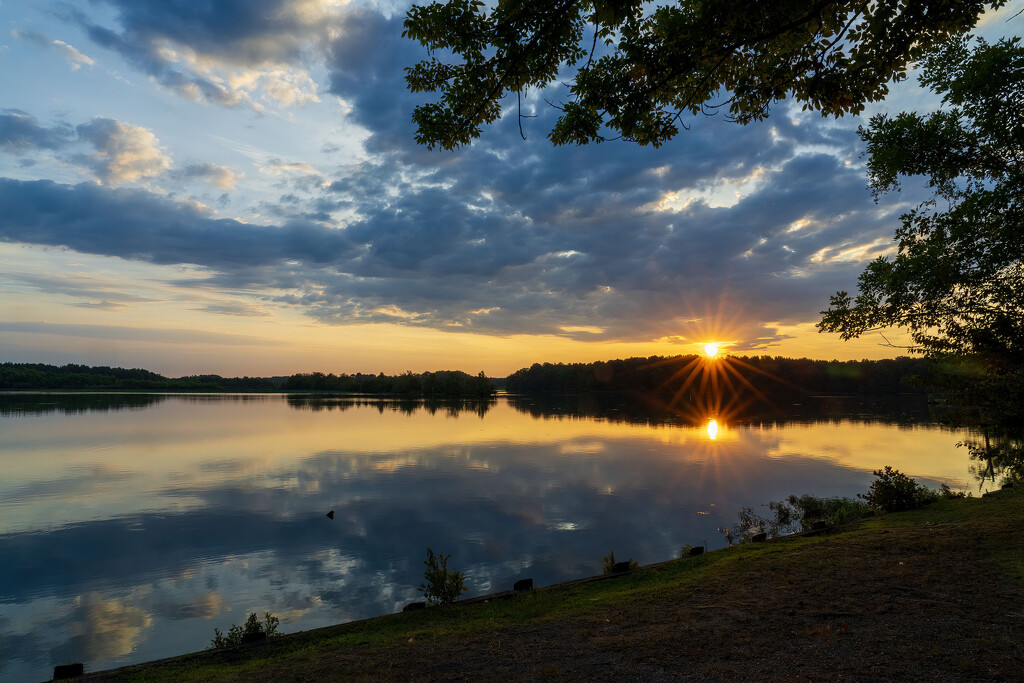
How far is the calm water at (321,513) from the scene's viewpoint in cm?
1385

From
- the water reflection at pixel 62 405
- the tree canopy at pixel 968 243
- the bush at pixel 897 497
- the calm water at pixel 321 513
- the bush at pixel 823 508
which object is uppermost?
the tree canopy at pixel 968 243

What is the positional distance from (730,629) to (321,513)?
21208 mm

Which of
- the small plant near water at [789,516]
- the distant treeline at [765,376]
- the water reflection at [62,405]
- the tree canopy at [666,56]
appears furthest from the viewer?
the distant treeline at [765,376]

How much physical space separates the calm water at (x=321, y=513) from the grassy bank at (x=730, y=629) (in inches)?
197

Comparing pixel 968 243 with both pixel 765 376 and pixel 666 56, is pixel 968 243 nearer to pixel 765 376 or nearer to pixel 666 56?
pixel 666 56

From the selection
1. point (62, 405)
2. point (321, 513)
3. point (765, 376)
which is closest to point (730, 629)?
point (321, 513)

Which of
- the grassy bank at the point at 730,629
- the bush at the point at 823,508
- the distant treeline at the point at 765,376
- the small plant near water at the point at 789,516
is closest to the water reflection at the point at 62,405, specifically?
the grassy bank at the point at 730,629

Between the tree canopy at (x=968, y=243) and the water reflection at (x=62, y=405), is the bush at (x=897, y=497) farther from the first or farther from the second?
the water reflection at (x=62, y=405)

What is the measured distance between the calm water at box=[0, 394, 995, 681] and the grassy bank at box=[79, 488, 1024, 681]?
197 inches

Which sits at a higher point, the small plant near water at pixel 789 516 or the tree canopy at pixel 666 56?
the tree canopy at pixel 666 56

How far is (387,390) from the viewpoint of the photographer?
190 metres

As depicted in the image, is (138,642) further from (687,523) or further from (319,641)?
(687,523)

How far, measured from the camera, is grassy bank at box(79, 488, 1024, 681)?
248 inches

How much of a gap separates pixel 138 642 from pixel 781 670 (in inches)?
553
